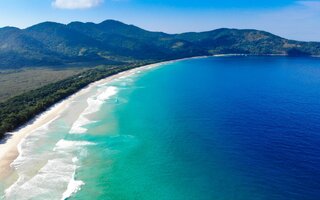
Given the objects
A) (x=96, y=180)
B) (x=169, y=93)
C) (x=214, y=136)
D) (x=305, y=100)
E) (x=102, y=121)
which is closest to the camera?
(x=96, y=180)

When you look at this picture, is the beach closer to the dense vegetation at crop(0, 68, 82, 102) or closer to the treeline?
the treeline

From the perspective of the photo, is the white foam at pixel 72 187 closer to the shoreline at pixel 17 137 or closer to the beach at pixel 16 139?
the shoreline at pixel 17 137

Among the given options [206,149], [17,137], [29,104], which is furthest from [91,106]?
[206,149]

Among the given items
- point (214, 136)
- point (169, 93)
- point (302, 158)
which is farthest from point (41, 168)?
point (169, 93)

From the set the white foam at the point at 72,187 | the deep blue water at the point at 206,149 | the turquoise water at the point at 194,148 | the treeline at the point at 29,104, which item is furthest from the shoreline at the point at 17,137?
the deep blue water at the point at 206,149

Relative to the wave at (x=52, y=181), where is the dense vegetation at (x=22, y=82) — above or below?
above

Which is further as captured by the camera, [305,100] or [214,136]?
[305,100]

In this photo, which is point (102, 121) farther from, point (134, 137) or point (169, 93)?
point (169, 93)
